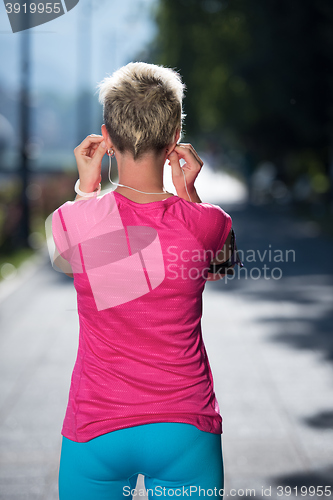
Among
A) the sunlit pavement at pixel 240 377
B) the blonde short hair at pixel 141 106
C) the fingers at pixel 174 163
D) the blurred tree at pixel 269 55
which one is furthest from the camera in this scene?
the blurred tree at pixel 269 55

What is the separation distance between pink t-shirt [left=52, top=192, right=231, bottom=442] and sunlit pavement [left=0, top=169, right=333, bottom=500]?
158cm

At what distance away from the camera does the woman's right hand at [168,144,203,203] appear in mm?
1965

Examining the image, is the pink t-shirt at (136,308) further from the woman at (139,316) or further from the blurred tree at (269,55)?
the blurred tree at (269,55)

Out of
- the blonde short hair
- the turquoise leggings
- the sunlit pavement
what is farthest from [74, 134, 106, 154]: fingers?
the sunlit pavement

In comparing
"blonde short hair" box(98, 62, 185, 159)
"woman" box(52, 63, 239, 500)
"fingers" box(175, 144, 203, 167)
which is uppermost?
"blonde short hair" box(98, 62, 185, 159)

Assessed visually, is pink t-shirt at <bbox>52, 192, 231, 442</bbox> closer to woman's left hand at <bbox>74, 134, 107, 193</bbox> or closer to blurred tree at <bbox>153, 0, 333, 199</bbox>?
Result: woman's left hand at <bbox>74, 134, 107, 193</bbox>

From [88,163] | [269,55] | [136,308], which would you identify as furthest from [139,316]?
[269,55]

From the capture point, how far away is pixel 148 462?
1.84 metres

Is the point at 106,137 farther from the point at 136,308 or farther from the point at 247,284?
the point at 247,284

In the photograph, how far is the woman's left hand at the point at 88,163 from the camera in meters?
1.96

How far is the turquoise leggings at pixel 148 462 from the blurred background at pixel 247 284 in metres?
0.69

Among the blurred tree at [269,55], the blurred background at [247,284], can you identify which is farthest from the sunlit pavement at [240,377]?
the blurred tree at [269,55]

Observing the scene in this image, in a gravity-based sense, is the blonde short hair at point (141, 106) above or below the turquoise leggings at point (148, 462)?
above

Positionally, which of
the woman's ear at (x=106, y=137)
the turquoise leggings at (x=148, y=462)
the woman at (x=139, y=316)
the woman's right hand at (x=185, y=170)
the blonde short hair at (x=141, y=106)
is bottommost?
the turquoise leggings at (x=148, y=462)
